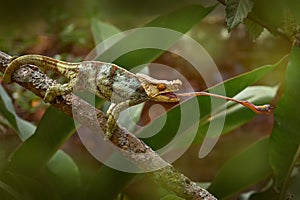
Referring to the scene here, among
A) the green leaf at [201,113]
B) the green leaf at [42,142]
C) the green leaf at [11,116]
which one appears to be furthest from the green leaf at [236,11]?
the green leaf at [11,116]

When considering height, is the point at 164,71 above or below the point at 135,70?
below

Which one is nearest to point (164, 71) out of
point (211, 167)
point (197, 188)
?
point (211, 167)

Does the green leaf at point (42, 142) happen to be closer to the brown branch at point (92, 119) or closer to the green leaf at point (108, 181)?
the green leaf at point (108, 181)

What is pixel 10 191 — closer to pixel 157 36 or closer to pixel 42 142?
pixel 42 142

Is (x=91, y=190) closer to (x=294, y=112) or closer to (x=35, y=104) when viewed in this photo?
(x=294, y=112)

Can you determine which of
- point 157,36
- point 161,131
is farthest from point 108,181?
point 157,36

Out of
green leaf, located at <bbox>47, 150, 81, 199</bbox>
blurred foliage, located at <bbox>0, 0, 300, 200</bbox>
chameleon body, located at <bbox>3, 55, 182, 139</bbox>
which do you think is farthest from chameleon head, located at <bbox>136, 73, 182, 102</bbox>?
green leaf, located at <bbox>47, 150, 81, 199</bbox>

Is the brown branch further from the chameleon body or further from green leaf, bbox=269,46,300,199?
green leaf, bbox=269,46,300,199

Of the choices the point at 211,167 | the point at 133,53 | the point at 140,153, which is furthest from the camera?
the point at 211,167
